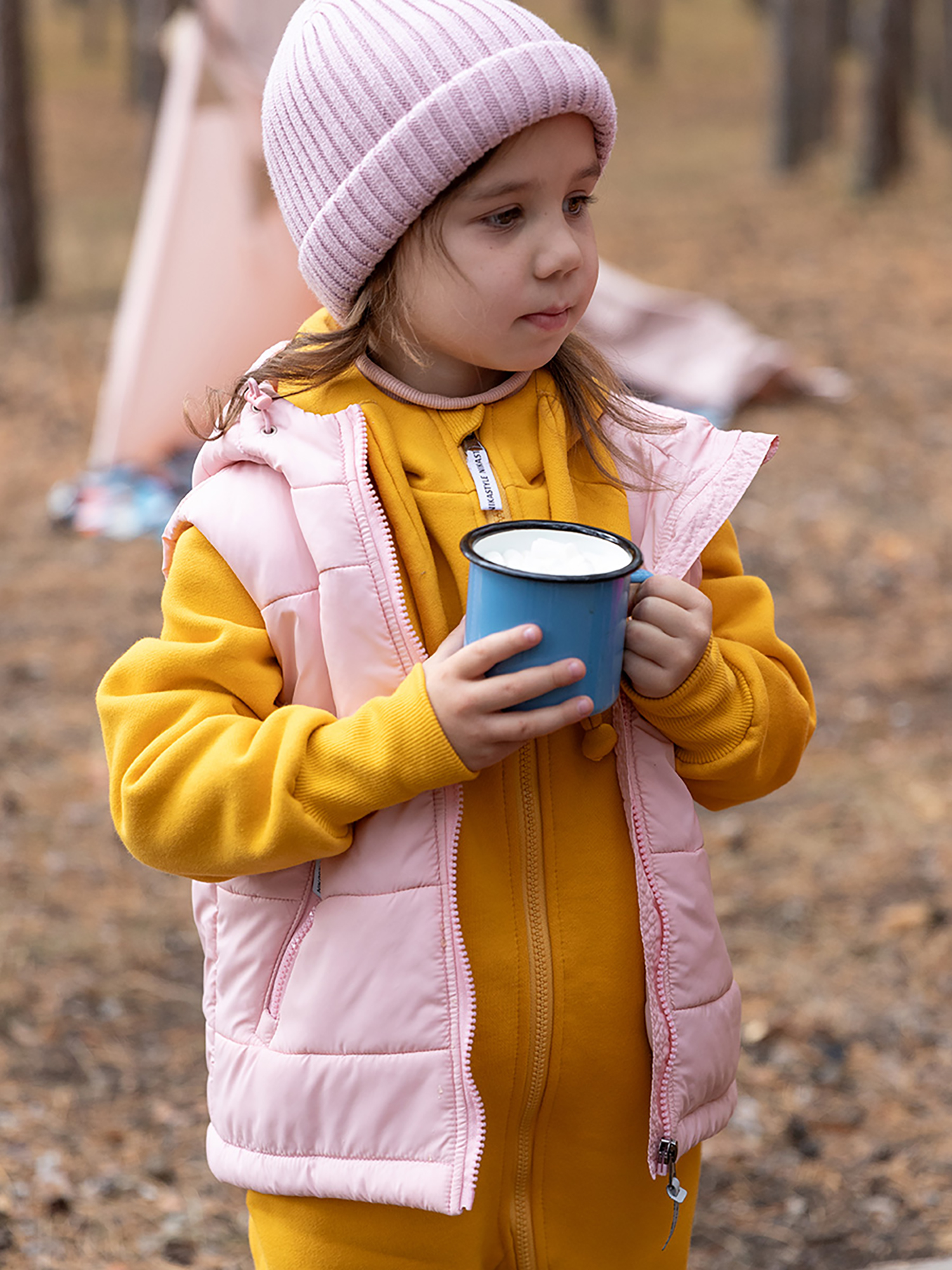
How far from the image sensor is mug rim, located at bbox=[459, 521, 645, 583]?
5.01 feet

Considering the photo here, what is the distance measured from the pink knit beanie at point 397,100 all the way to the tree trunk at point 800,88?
14.5 metres

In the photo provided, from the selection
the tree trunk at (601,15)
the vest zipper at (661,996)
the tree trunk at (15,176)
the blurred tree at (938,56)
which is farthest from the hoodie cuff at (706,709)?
the tree trunk at (601,15)

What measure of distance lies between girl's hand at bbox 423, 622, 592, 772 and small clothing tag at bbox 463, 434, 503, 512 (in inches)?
9.3

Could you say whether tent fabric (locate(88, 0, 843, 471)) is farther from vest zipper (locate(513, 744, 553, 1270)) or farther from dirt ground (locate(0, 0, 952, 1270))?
vest zipper (locate(513, 744, 553, 1270))

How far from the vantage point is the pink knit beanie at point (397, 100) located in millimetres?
1664

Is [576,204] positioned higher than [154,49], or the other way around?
[576,204]

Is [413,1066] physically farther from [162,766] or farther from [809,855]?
[809,855]

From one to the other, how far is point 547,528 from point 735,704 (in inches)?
14.6

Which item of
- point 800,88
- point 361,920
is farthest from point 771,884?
Answer: point 800,88

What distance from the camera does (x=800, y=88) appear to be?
604 inches

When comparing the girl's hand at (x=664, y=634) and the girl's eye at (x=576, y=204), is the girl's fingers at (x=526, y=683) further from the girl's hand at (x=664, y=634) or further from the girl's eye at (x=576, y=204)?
the girl's eye at (x=576, y=204)

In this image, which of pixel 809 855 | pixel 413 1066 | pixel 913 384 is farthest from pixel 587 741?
pixel 913 384

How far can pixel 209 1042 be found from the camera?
6.50 ft

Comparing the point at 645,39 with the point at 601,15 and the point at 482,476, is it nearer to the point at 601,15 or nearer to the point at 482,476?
the point at 601,15
